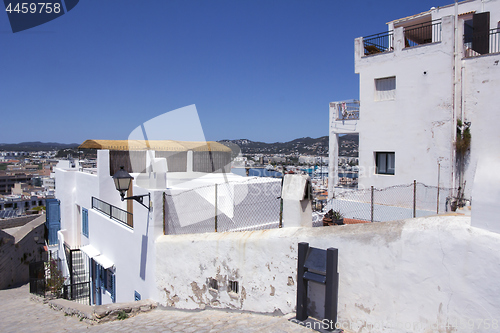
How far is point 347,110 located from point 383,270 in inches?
381

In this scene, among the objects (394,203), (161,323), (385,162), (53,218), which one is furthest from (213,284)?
(53,218)

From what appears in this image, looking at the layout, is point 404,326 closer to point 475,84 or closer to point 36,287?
point 475,84

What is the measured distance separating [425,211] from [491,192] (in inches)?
306

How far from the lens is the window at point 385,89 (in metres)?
11.8

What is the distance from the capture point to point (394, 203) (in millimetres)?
11516

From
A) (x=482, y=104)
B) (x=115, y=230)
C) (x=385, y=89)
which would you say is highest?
(x=385, y=89)

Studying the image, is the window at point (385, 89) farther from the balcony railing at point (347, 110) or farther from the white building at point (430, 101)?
the balcony railing at point (347, 110)

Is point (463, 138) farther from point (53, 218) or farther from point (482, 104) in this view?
point (53, 218)

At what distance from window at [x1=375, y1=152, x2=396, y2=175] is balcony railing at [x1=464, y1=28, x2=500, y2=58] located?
4053 mm

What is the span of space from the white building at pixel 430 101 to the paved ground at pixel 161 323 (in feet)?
26.8

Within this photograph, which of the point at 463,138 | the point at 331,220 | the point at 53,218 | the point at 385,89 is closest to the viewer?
the point at 331,220

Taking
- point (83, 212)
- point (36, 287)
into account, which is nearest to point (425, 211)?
point (83, 212)

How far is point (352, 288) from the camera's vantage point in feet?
15.4

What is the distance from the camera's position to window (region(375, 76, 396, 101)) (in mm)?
11827
